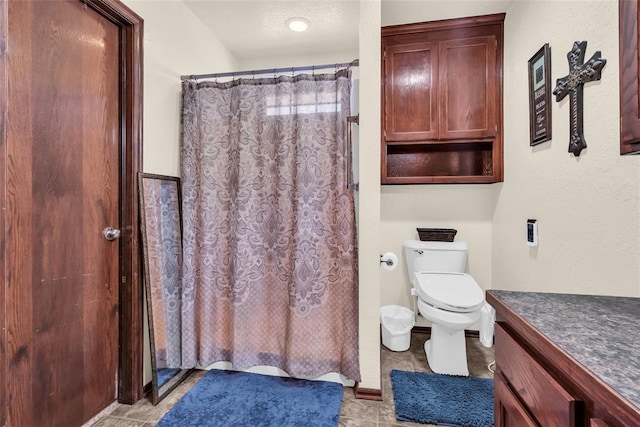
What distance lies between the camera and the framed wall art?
1637 millimetres

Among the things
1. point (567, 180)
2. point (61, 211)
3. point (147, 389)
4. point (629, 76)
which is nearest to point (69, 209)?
point (61, 211)

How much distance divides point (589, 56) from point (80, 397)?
2797 mm

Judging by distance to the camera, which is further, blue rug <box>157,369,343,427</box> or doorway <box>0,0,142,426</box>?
blue rug <box>157,369,343,427</box>

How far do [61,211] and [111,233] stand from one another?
27cm

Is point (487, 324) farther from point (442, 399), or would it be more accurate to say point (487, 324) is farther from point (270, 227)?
point (270, 227)

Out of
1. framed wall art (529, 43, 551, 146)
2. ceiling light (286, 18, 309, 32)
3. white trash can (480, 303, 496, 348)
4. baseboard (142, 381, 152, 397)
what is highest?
ceiling light (286, 18, 309, 32)

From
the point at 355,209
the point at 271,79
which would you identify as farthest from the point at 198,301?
the point at 271,79

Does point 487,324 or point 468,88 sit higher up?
point 468,88

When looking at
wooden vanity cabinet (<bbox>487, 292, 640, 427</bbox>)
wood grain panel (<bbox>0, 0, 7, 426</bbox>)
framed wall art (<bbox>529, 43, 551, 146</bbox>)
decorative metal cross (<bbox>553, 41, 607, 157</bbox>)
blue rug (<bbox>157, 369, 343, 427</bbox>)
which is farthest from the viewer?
framed wall art (<bbox>529, 43, 551, 146</bbox>)

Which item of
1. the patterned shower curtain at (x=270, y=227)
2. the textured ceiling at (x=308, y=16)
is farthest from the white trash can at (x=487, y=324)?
the textured ceiling at (x=308, y=16)

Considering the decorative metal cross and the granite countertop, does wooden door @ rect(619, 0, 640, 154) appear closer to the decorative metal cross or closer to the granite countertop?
the granite countertop

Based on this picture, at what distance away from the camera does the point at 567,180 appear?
1488 mm

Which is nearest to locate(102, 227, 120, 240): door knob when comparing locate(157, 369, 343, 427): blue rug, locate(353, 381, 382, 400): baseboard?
locate(157, 369, 343, 427): blue rug

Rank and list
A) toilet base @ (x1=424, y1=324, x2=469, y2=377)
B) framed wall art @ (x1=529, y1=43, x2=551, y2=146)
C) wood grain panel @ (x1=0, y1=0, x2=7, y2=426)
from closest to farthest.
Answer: wood grain panel @ (x1=0, y1=0, x2=7, y2=426), framed wall art @ (x1=529, y1=43, x2=551, y2=146), toilet base @ (x1=424, y1=324, x2=469, y2=377)
